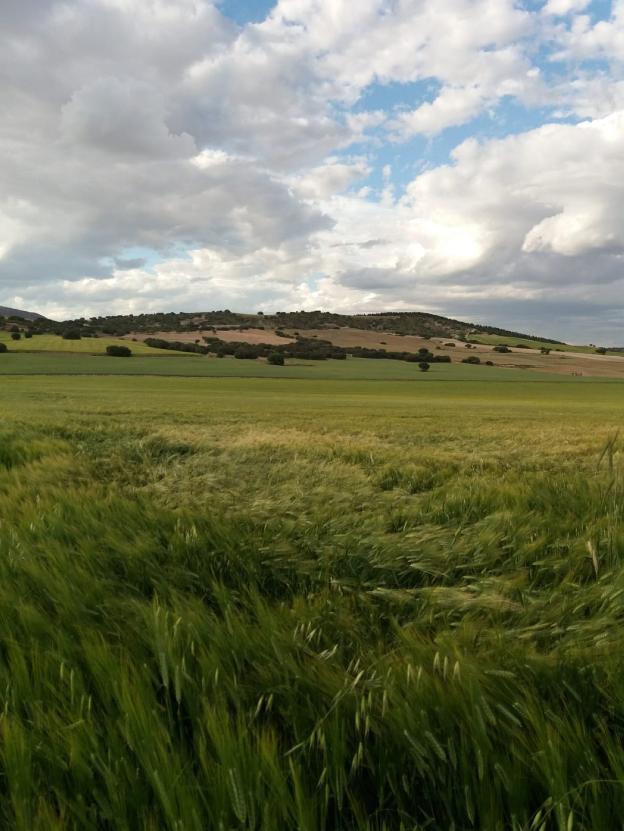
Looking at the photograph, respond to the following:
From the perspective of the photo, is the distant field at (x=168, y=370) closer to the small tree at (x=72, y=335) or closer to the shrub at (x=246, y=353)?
the shrub at (x=246, y=353)

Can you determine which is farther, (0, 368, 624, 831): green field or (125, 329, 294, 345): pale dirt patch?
(125, 329, 294, 345): pale dirt patch

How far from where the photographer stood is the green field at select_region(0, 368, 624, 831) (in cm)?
136

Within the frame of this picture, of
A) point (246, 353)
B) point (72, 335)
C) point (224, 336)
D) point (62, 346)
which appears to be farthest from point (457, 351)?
point (72, 335)

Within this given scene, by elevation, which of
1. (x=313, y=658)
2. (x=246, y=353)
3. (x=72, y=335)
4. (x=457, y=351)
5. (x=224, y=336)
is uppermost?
(x=224, y=336)

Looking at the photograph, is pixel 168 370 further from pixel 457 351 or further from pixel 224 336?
pixel 457 351

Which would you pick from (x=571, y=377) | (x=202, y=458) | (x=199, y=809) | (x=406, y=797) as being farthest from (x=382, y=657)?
(x=571, y=377)

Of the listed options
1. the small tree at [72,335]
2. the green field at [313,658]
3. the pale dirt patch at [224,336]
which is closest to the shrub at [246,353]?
the pale dirt patch at [224,336]

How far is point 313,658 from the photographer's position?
1976 millimetres

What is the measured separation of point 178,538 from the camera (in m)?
3.17

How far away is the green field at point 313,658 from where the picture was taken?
136 centimetres

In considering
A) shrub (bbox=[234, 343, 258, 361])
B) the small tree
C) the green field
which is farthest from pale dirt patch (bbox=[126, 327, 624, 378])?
the green field

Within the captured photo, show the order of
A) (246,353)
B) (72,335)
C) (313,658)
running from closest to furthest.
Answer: (313,658), (246,353), (72,335)

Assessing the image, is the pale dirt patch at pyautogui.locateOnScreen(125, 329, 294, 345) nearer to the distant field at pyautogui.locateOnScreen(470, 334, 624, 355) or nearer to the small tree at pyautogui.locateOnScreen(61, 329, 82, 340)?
the small tree at pyautogui.locateOnScreen(61, 329, 82, 340)

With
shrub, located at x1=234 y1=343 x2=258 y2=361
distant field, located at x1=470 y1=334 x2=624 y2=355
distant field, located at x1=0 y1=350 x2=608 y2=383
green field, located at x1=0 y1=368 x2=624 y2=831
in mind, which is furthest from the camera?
distant field, located at x1=470 y1=334 x2=624 y2=355
